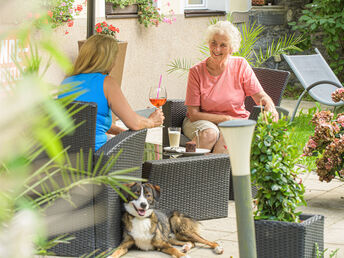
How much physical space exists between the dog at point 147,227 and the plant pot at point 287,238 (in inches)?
18.3

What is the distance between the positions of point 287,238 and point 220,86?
1996mm

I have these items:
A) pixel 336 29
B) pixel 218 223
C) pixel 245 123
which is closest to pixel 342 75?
pixel 336 29

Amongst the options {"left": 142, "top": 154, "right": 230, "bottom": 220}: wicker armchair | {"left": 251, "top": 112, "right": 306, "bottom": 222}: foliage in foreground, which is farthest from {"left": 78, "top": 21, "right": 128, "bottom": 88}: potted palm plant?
{"left": 251, "top": 112, "right": 306, "bottom": 222}: foliage in foreground

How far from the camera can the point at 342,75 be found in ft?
35.0

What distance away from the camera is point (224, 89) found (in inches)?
178

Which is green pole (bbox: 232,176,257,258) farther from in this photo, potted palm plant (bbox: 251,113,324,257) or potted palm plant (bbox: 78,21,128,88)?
potted palm plant (bbox: 78,21,128,88)

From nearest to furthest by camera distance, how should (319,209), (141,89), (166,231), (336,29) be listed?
(166,231), (319,209), (141,89), (336,29)

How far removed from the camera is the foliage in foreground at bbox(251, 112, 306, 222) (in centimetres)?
276

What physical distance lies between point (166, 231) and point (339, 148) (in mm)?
1335

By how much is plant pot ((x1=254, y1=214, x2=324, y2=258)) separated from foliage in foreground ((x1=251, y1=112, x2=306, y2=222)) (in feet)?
0.19

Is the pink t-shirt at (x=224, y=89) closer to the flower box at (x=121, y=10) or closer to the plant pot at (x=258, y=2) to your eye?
the flower box at (x=121, y=10)

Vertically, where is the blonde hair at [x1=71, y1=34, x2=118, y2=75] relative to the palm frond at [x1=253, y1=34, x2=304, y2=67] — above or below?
above

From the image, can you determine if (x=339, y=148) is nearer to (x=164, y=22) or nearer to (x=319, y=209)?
(x=319, y=209)

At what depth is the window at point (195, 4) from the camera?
391 inches
